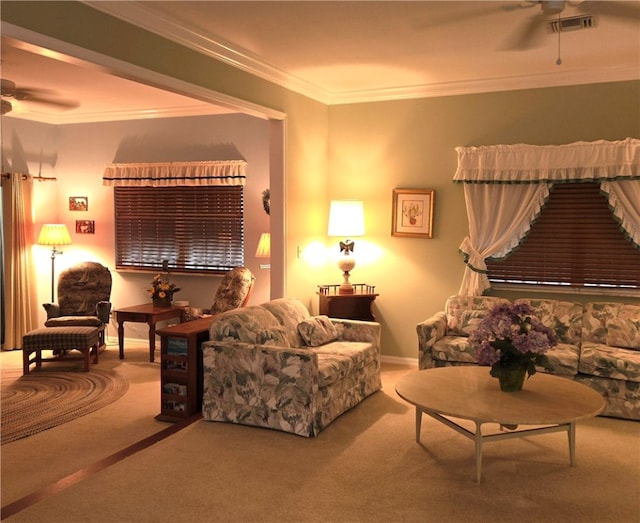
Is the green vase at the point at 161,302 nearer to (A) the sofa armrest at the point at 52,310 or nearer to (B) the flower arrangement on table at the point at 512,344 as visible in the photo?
(A) the sofa armrest at the point at 52,310

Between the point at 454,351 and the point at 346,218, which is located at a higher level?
the point at 346,218

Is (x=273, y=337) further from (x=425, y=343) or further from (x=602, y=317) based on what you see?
(x=602, y=317)

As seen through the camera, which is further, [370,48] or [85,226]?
[85,226]

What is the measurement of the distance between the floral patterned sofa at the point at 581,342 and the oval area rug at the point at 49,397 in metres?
2.78

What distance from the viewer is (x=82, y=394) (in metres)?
5.36

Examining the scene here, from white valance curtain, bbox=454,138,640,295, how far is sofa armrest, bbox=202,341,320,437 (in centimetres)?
240

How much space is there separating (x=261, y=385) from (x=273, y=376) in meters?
0.12

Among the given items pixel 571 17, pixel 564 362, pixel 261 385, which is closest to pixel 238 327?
pixel 261 385

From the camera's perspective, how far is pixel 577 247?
557 centimetres

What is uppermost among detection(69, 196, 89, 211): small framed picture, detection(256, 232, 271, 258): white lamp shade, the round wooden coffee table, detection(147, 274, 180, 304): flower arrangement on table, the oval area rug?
detection(69, 196, 89, 211): small framed picture

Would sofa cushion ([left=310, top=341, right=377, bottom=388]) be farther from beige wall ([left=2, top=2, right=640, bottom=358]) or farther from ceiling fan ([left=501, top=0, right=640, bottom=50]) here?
ceiling fan ([left=501, top=0, right=640, bottom=50])

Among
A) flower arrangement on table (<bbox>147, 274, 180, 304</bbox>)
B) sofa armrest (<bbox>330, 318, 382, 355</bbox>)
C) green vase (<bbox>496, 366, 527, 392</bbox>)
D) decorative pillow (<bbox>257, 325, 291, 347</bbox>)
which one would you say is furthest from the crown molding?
green vase (<bbox>496, 366, 527, 392</bbox>)

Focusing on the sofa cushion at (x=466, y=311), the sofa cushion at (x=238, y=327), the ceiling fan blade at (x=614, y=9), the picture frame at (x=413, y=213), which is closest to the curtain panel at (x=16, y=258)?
the sofa cushion at (x=238, y=327)

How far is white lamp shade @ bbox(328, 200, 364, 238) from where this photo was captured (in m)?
6.19
